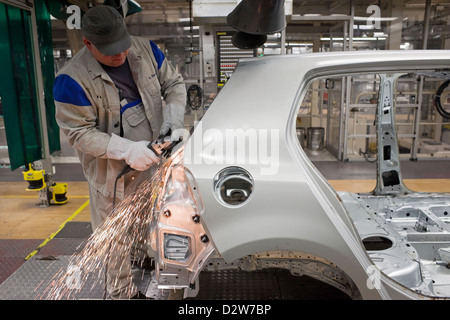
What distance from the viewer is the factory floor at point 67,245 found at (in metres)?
2.60

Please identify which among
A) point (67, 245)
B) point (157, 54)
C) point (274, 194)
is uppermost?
point (157, 54)

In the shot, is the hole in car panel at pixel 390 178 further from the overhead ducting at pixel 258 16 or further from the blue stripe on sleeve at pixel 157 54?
the blue stripe on sleeve at pixel 157 54

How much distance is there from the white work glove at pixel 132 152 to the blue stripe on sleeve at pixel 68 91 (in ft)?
1.00

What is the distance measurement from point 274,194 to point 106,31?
1416mm

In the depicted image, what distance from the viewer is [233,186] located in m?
1.42

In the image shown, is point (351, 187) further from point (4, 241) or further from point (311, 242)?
point (4, 241)

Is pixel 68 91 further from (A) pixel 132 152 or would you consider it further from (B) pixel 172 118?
(B) pixel 172 118

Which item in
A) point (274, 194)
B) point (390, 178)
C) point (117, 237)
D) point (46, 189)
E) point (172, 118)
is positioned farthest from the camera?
point (46, 189)

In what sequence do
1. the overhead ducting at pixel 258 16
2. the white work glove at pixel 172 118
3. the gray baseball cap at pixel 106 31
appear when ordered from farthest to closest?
the overhead ducting at pixel 258 16 < the white work glove at pixel 172 118 < the gray baseball cap at pixel 106 31

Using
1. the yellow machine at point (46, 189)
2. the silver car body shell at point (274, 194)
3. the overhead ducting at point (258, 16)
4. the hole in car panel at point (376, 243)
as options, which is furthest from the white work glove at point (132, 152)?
the yellow machine at point (46, 189)

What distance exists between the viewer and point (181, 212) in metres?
1.50

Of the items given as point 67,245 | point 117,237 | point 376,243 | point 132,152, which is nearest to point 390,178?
point 376,243

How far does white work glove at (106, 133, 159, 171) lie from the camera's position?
6.81ft
